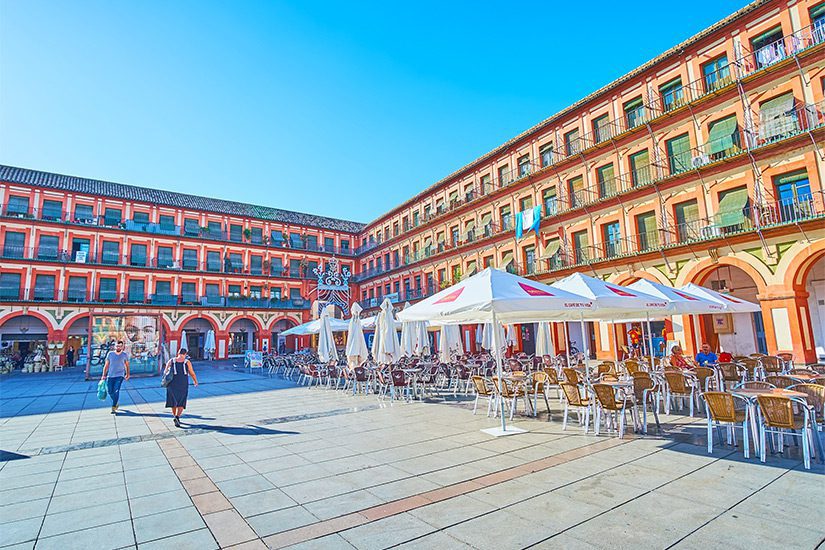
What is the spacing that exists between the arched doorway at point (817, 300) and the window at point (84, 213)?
41025mm

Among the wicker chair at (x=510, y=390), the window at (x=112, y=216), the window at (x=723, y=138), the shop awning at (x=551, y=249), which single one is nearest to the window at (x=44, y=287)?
the window at (x=112, y=216)

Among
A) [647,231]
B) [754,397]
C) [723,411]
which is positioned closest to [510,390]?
[723,411]

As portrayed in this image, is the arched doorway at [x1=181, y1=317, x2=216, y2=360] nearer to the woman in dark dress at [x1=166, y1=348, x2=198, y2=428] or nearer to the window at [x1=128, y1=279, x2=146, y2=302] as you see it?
the window at [x1=128, y1=279, x2=146, y2=302]

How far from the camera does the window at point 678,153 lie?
58.9 feet

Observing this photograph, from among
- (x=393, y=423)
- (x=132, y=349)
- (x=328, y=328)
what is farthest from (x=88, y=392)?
(x=393, y=423)

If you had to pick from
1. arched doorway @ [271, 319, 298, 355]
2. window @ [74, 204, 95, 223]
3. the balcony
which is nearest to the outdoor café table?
the balcony

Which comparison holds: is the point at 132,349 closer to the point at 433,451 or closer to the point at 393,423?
the point at 393,423

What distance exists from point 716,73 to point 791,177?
5120mm

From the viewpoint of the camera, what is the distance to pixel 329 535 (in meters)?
3.53

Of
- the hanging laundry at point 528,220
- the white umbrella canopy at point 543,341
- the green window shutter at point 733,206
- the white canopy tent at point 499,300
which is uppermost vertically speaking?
the hanging laundry at point 528,220

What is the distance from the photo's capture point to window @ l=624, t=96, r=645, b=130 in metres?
19.7

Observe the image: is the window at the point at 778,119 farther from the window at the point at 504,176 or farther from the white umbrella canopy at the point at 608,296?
the window at the point at 504,176

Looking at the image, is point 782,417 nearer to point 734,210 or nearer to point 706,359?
point 706,359

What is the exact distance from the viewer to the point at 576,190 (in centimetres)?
2238
